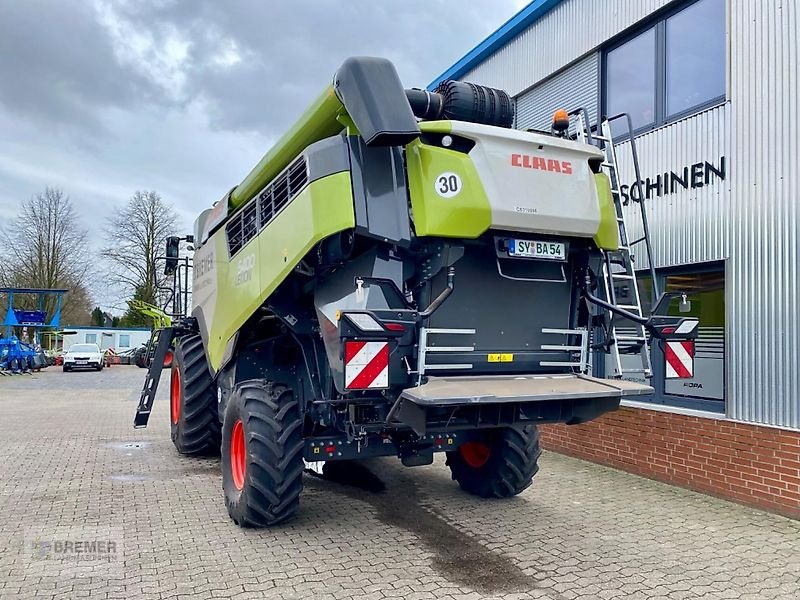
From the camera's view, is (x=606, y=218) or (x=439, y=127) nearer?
(x=439, y=127)

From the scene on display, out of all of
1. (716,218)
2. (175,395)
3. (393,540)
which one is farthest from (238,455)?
(716,218)

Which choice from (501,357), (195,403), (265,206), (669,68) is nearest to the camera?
(501,357)

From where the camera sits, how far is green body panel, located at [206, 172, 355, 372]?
4.41 m

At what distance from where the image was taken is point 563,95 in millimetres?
9250

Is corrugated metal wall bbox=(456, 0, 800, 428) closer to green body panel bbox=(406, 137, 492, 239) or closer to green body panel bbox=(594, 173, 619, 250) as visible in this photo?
green body panel bbox=(594, 173, 619, 250)

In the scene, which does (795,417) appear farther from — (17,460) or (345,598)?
(17,460)

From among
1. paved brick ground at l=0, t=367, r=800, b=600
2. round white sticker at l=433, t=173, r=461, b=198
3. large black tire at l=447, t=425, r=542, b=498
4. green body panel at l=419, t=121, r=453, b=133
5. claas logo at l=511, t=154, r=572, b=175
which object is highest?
green body panel at l=419, t=121, r=453, b=133

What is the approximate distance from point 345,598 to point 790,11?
607 centimetres

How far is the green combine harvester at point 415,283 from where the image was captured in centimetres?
428

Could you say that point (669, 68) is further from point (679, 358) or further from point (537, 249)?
point (537, 249)

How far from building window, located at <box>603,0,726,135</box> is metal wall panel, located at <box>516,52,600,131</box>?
0.73 feet

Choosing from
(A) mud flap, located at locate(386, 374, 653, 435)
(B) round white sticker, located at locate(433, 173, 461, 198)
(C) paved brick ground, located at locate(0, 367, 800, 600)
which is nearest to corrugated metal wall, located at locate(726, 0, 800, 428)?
(C) paved brick ground, located at locate(0, 367, 800, 600)

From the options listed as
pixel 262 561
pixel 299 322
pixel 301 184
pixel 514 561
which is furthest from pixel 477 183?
pixel 262 561

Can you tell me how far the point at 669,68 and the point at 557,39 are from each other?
7.21 feet
